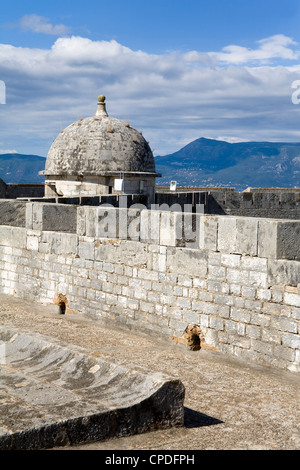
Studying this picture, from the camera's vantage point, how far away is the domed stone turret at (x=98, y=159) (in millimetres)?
19219

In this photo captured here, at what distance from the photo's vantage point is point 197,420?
4.81 meters

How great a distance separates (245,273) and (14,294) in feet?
17.4

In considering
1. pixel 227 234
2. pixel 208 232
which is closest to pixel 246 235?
pixel 227 234

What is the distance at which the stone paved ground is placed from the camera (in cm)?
430

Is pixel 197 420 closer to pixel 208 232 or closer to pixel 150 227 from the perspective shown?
pixel 208 232

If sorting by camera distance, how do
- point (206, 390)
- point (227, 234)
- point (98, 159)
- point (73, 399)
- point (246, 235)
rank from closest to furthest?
point (73, 399)
point (206, 390)
point (246, 235)
point (227, 234)
point (98, 159)

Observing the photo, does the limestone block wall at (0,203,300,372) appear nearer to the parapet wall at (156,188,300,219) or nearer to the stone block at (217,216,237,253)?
the stone block at (217,216,237,253)

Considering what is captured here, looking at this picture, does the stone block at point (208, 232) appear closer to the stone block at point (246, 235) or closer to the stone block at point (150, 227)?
the stone block at point (246, 235)

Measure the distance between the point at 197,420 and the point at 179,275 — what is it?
306 cm

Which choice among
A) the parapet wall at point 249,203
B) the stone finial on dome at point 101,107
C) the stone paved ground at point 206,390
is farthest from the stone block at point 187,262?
the stone finial on dome at point 101,107

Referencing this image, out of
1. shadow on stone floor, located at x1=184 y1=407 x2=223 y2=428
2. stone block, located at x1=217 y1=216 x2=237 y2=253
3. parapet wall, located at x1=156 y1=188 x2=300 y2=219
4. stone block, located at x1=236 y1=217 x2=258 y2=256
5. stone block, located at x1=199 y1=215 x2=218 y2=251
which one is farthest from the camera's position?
parapet wall, located at x1=156 y1=188 x2=300 y2=219

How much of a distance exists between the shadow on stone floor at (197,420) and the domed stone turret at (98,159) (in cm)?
1421

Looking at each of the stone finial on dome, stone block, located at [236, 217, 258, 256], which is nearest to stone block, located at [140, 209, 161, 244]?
stone block, located at [236, 217, 258, 256]

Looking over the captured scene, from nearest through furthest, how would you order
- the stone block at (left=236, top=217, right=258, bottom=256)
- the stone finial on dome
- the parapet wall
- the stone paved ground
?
the stone paved ground < the stone block at (left=236, top=217, right=258, bottom=256) < the parapet wall < the stone finial on dome
